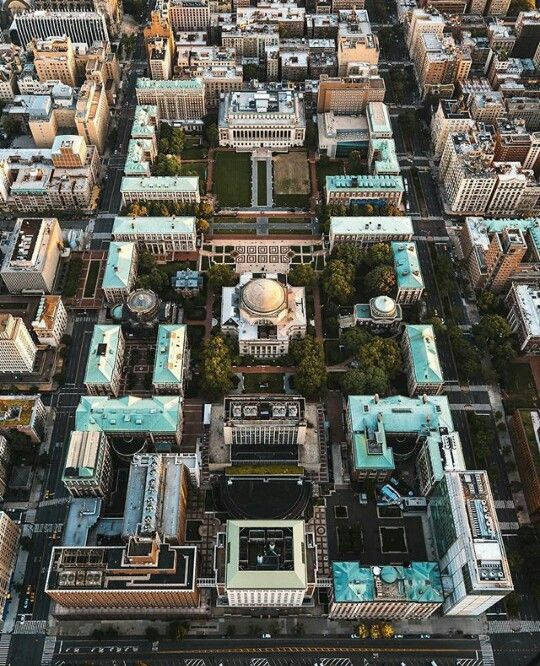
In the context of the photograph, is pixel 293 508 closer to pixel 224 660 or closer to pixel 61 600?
pixel 224 660

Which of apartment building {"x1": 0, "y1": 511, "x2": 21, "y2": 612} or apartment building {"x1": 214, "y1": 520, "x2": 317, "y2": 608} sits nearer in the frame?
apartment building {"x1": 214, "y1": 520, "x2": 317, "y2": 608}

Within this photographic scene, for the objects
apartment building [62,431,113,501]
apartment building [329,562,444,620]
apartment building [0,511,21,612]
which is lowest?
apartment building [329,562,444,620]

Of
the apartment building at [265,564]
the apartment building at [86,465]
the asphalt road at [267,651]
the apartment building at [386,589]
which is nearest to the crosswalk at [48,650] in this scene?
the asphalt road at [267,651]

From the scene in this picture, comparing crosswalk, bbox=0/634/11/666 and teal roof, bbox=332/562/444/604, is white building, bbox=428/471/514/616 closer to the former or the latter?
teal roof, bbox=332/562/444/604

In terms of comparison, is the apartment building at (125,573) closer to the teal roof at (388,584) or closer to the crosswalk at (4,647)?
the crosswalk at (4,647)

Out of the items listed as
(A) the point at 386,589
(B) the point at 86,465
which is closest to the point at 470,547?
(A) the point at 386,589

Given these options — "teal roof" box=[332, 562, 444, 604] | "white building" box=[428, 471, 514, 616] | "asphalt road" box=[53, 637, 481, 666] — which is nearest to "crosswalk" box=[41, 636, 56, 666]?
"asphalt road" box=[53, 637, 481, 666]

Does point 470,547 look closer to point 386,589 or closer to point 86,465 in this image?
point 386,589

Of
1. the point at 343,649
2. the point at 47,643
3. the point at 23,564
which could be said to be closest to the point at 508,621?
the point at 343,649
